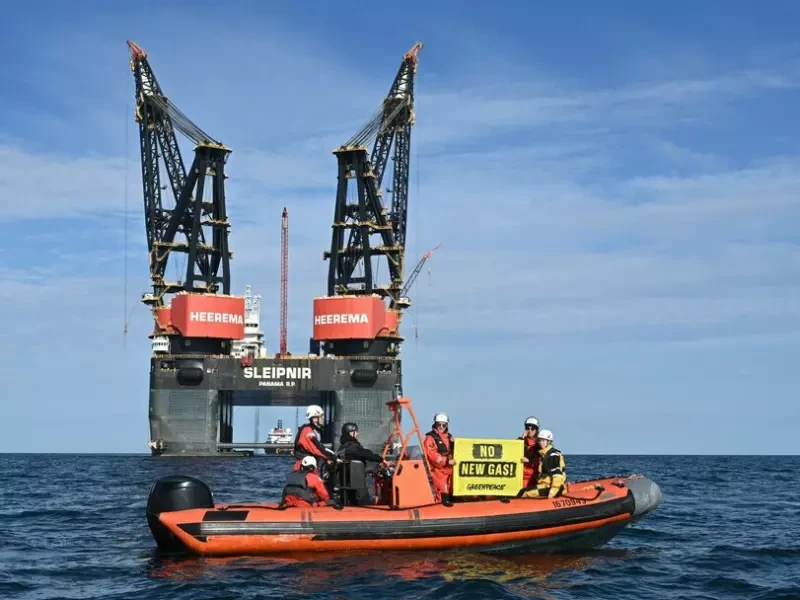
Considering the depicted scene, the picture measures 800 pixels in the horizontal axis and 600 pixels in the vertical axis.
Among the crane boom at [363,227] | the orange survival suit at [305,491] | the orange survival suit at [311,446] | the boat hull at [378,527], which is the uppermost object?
the crane boom at [363,227]

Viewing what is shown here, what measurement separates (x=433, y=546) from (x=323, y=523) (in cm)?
185

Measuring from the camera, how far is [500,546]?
17.0 m

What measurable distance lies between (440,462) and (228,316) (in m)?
55.4

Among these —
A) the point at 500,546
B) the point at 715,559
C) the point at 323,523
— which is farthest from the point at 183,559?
the point at 715,559

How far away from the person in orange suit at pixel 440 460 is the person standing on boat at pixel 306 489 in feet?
6.31

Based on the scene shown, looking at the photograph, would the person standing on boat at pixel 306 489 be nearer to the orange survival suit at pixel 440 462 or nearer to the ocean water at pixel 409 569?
the ocean water at pixel 409 569

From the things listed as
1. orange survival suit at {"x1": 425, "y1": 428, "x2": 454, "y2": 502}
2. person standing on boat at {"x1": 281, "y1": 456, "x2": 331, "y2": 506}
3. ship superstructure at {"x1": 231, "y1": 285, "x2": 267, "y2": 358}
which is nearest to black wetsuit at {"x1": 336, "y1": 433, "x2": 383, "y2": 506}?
person standing on boat at {"x1": 281, "y1": 456, "x2": 331, "y2": 506}

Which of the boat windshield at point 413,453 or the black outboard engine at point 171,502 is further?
the boat windshield at point 413,453

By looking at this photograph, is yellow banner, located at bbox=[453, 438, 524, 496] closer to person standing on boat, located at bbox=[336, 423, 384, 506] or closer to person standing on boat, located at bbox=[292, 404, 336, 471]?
person standing on boat, located at bbox=[336, 423, 384, 506]

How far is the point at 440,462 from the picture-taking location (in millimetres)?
17875

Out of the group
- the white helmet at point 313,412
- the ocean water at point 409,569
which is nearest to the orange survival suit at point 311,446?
the white helmet at point 313,412

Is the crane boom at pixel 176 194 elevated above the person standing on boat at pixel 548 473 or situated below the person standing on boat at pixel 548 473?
above

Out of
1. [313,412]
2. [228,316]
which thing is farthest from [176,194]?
[313,412]

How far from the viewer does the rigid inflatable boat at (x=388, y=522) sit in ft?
53.9
